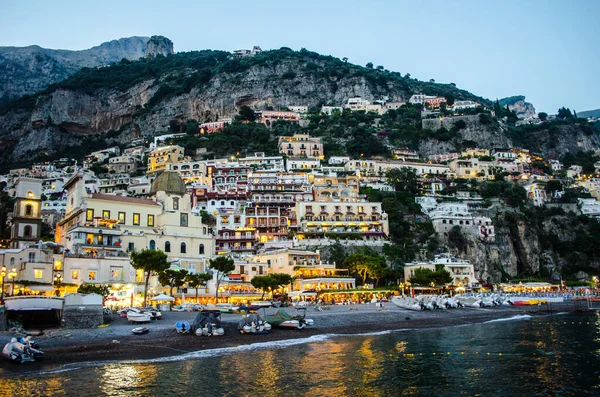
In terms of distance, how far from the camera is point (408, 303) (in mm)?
63750

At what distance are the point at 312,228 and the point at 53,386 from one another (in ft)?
245

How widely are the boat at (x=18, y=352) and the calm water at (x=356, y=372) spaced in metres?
2.41

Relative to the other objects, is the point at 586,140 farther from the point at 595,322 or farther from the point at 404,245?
the point at 595,322

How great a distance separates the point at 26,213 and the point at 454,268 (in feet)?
218

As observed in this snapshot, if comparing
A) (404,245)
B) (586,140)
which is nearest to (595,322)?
(404,245)

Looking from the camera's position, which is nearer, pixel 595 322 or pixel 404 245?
pixel 595 322

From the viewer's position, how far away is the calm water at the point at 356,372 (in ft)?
74.4

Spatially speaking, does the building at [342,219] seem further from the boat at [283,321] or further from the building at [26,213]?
the boat at [283,321]

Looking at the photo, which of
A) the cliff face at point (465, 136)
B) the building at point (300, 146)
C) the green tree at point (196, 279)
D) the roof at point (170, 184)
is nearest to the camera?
the green tree at point (196, 279)

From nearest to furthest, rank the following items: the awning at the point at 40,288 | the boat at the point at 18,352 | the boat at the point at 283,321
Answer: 1. the boat at the point at 18,352
2. the boat at the point at 283,321
3. the awning at the point at 40,288

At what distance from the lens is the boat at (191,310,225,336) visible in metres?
38.7

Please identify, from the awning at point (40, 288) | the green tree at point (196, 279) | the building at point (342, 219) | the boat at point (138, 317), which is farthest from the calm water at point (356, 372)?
the building at point (342, 219)

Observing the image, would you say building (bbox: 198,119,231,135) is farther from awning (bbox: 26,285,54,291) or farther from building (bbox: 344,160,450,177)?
awning (bbox: 26,285,54,291)

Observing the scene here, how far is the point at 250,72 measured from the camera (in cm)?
18762
